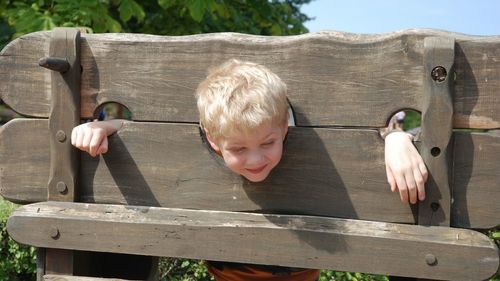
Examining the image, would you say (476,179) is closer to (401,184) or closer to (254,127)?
(401,184)

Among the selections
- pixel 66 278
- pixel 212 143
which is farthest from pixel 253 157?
Answer: pixel 66 278

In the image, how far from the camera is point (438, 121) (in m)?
2.55

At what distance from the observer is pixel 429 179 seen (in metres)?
2.60

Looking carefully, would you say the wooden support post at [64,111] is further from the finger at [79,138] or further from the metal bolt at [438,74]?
the metal bolt at [438,74]

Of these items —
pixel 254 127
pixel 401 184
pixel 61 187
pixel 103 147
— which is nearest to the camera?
pixel 254 127

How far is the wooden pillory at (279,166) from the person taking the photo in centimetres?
257

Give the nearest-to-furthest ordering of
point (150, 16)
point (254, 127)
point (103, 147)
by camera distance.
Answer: point (254, 127), point (103, 147), point (150, 16)

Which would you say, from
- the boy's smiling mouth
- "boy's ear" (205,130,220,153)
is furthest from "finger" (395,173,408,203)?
"boy's ear" (205,130,220,153)

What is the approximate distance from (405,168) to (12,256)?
110 inches

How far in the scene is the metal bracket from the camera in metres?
2.52

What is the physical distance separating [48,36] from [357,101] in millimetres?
1318

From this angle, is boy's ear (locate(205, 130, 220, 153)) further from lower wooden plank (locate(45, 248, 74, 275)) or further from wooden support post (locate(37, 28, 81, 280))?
lower wooden plank (locate(45, 248, 74, 275))

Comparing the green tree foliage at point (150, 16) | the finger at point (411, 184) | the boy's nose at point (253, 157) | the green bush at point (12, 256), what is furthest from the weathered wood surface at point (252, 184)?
the green tree foliage at point (150, 16)

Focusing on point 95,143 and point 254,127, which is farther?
point 95,143
